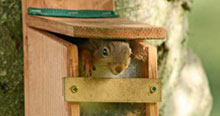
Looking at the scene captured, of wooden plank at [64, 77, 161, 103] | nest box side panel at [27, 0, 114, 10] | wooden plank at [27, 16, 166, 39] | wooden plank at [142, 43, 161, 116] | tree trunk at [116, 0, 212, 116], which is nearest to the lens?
wooden plank at [27, 16, 166, 39]

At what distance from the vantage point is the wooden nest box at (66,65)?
9.63ft

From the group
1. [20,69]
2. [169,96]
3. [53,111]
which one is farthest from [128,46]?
[169,96]

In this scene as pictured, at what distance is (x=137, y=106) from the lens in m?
3.22

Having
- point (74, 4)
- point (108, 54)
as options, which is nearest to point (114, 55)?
point (108, 54)

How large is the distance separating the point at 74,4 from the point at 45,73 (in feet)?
1.72

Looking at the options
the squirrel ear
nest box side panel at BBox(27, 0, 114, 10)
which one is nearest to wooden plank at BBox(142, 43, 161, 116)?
the squirrel ear

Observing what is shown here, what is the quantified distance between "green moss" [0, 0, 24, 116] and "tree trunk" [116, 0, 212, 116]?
75cm

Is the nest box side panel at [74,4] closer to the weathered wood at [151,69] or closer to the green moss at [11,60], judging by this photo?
the green moss at [11,60]

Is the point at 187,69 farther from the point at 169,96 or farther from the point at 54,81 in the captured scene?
the point at 54,81

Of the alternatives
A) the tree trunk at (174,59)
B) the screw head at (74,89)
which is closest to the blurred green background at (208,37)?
the tree trunk at (174,59)

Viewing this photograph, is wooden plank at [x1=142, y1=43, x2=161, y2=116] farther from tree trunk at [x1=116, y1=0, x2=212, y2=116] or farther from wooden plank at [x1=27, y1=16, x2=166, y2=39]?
→ tree trunk at [x1=116, y1=0, x2=212, y2=116]

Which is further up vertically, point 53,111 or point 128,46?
point 128,46

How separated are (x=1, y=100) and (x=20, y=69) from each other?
0.22 m

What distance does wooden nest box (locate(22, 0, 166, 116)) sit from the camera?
9.63 ft
